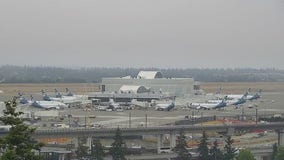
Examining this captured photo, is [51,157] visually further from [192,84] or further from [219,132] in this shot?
[192,84]

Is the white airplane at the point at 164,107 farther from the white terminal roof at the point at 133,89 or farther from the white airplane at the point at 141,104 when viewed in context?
the white terminal roof at the point at 133,89

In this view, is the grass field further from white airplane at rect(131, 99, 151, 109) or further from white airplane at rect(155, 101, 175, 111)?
white airplane at rect(155, 101, 175, 111)

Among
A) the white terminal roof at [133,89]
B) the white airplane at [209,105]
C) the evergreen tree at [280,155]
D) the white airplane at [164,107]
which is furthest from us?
the white terminal roof at [133,89]

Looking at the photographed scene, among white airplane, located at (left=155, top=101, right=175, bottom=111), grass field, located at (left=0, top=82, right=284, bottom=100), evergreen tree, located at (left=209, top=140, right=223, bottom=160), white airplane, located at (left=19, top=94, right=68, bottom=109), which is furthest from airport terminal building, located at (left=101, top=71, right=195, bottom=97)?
evergreen tree, located at (left=209, top=140, right=223, bottom=160)

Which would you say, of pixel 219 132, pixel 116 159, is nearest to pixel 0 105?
pixel 219 132

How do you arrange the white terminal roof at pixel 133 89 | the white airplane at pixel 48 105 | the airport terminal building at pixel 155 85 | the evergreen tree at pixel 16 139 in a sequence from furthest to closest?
the airport terminal building at pixel 155 85 → the white terminal roof at pixel 133 89 → the white airplane at pixel 48 105 → the evergreen tree at pixel 16 139

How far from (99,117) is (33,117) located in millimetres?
5499

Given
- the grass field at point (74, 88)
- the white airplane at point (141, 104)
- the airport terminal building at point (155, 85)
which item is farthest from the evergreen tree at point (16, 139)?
the grass field at point (74, 88)

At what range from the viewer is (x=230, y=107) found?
7331cm

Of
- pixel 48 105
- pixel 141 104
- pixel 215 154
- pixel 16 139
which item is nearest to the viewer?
pixel 16 139

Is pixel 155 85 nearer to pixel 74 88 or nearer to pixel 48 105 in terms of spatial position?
pixel 48 105

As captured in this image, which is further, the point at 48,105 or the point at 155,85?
the point at 155,85

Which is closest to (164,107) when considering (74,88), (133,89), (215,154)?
(133,89)

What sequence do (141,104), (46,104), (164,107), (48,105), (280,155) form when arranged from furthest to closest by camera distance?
(141,104), (46,104), (48,105), (164,107), (280,155)
